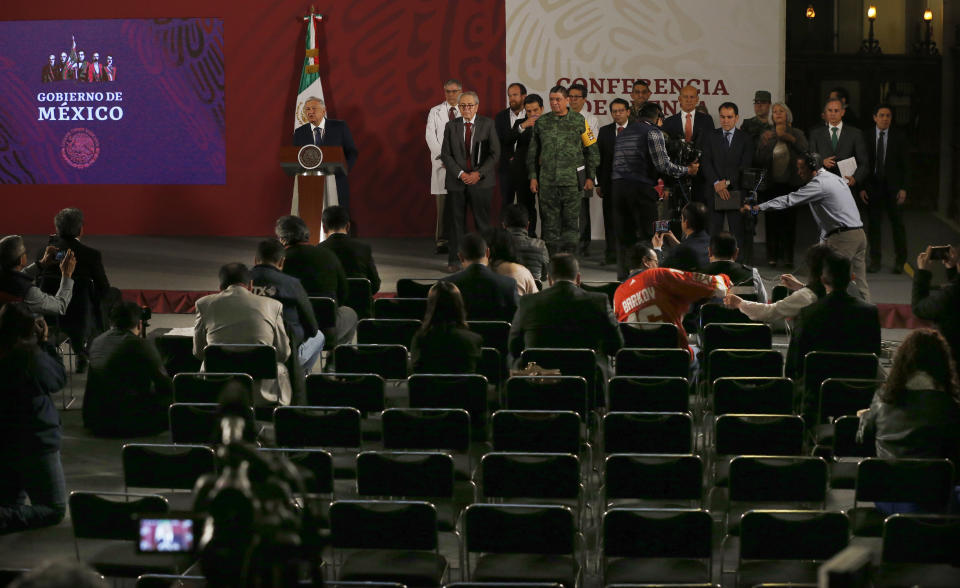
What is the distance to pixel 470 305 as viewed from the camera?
26.0 ft

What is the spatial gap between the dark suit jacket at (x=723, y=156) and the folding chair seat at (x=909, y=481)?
6.77 metres

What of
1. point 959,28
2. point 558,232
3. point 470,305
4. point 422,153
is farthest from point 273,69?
point 959,28

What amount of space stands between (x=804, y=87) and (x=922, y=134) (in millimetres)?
1730

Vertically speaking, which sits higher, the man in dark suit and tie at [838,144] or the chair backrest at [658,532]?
the man in dark suit and tie at [838,144]

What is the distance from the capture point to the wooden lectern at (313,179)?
38.6ft

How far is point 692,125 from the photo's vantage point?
39.7 feet

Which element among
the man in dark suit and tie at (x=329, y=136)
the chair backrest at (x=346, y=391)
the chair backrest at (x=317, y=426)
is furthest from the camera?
the man in dark suit and tie at (x=329, y=136)

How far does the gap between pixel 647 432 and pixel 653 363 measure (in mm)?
1136

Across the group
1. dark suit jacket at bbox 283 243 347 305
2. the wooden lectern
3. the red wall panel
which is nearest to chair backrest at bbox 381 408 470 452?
dark suit jacket at bbox 283 243 347 305

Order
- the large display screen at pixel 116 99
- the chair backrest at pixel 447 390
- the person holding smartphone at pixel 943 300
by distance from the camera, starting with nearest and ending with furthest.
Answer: the chair backrest at pixel 447 390, the person holding smartphone at pixel 943 300, the large display screen at pixel 116 99

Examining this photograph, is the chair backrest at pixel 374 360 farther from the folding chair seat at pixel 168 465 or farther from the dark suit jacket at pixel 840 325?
the dark suit jacket at pixel 840 325

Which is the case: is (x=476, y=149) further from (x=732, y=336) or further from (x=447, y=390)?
(x=447, y=390)

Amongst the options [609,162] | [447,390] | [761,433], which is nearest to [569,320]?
[447,390]

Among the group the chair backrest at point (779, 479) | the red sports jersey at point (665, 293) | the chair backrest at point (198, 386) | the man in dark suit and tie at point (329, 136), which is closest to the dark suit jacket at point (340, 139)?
the man in dark suit and tie at point (329, 136)
